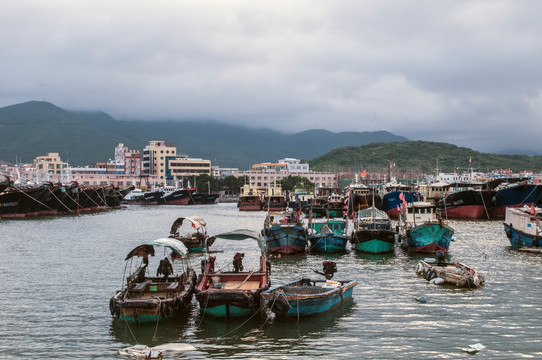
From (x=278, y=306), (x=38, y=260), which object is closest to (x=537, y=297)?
(x=278, y=306)

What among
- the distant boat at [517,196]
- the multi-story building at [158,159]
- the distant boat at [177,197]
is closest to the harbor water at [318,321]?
the distant boat at [517,196]

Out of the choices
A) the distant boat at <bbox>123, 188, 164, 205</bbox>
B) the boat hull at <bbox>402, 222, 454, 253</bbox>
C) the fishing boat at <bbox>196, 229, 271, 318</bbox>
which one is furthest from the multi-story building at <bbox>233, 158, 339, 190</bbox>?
the fishing boat at <bbox>196, 229, 271, 318</bbox>

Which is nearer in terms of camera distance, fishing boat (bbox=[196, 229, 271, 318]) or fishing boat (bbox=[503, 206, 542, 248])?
fishing boat (bbox=[196, 229, 271, 318])

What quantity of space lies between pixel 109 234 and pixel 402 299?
40515 mm

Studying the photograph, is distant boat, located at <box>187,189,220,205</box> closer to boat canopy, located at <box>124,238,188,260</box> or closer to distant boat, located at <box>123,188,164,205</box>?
distant boat, located at <box>123,188,164,205</box>

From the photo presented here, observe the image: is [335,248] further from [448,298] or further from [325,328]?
[325,328]

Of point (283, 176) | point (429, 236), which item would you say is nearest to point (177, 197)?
point (283, 176)

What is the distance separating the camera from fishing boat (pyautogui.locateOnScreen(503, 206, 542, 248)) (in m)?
38.9

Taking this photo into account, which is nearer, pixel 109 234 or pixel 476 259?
pixel 476 259

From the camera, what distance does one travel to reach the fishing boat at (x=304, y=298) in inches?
812

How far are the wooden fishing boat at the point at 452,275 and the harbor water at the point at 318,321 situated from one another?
472mm

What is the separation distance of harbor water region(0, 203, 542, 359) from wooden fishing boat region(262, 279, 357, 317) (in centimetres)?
41

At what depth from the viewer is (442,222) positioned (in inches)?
1497

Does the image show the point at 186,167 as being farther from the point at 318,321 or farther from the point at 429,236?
the point at 318,321
